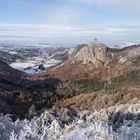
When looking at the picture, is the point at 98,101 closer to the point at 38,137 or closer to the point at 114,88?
the point at 114,88

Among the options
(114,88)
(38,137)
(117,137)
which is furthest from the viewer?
(114,88)

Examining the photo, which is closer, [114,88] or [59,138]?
[59,138]

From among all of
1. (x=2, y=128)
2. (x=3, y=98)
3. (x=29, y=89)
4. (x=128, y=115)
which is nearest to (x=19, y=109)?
(x=3, y=98)

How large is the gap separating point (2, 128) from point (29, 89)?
17413 centimetres

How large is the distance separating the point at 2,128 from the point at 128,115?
7711 centimetres

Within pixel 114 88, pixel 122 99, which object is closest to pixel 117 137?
pixel 122 99

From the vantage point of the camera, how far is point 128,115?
92.7m

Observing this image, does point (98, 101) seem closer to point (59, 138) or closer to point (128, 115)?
point (128, 115)

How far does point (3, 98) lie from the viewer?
475ft

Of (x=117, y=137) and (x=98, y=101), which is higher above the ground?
(x=117, y=137)

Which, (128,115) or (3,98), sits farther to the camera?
(3,98)

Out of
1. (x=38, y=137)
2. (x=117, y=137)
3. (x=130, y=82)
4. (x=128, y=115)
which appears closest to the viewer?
(x=117, y=137)

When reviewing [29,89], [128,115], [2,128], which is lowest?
[29,89]

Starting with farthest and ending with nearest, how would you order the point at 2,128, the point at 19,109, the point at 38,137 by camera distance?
the point at 19,109 → the point at 2,128 → the point at 38,137
